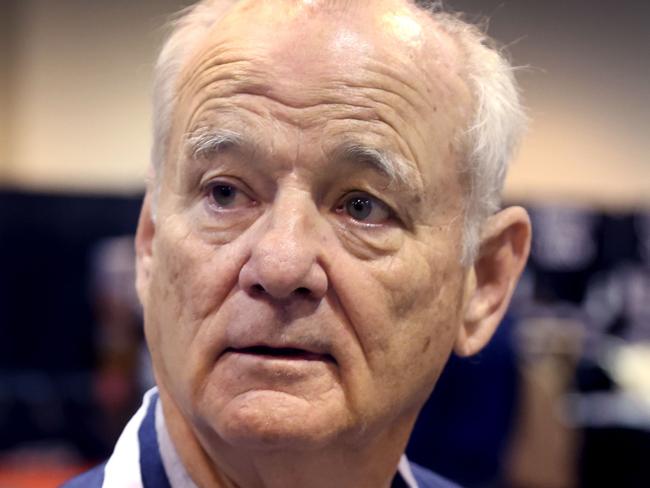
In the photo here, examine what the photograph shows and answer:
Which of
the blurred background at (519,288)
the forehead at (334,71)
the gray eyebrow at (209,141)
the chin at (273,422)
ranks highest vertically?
the forehead at (334,71)

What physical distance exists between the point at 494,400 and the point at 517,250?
83.7 inches

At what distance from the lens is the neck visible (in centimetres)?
134

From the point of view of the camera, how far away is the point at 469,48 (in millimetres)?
1506

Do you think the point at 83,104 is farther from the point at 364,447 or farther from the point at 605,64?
the point at 364,447

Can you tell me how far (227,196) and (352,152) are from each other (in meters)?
0.16

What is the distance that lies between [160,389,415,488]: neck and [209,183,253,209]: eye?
27 cm

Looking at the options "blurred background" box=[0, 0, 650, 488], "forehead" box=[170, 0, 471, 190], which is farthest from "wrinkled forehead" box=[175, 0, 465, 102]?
"blurred background" box=[0, 0, 650, 488]

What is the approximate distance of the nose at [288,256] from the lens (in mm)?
1266

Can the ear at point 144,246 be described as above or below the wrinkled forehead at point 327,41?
below

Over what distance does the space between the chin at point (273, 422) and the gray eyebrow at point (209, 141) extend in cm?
29

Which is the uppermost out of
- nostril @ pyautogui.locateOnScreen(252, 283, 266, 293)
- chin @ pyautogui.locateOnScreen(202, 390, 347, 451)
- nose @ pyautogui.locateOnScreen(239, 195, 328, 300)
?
nose @ pyautogui.locateOnScreen(239, 195, 328, 300)

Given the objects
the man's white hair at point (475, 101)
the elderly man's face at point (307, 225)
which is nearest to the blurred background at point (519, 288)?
the man's white hair at point (475, 101)

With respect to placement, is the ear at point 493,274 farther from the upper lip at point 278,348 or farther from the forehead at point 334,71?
the upper lip at point 278,348

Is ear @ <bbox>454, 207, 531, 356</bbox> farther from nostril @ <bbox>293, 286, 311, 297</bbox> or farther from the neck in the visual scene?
nostril @ <bbox>293, 286, 311, 297</bbox>
